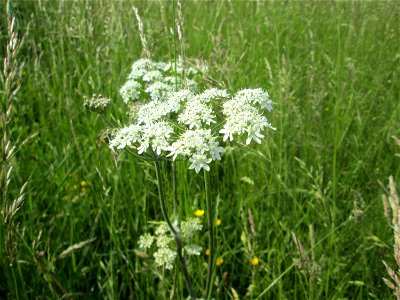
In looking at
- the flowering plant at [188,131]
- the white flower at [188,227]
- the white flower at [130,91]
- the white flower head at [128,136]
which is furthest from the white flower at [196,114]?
the white flower at [130,91]

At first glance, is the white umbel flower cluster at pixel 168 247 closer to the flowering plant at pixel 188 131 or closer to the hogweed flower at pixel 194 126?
the flowering plant at pixel 188 131

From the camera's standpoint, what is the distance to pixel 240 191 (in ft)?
7.62

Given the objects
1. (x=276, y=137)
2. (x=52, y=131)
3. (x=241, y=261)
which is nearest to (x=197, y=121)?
(x=241, y=261)

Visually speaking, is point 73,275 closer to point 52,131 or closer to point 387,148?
point 52,131

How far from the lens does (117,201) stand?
91.2 inches

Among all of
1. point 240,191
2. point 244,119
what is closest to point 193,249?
point 240,191

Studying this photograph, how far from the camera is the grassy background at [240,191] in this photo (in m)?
2.02

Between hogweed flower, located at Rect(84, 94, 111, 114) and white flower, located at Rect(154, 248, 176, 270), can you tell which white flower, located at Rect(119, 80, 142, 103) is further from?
white flower, located at Rect(154, 248, 176, 270)

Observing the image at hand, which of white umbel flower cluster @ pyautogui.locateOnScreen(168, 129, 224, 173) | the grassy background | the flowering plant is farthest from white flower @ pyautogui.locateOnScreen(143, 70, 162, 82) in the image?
white umbel flower cluster @ pyautogui.locateOnScreen(168, 129, 224, 173)

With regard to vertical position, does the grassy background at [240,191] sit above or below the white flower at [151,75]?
below

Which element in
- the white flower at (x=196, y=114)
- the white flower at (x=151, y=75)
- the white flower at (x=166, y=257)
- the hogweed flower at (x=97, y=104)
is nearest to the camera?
the white flower at (x=196, y=114)

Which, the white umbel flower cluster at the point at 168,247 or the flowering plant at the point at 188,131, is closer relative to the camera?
the flowering plant at the point at 188,131

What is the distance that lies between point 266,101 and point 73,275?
133 centimetres

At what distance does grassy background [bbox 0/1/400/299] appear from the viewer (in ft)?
6.64
